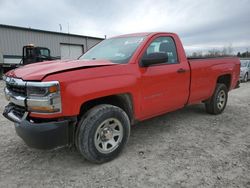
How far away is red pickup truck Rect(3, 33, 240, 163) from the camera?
2.68 m

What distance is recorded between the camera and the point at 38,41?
23.2 meters

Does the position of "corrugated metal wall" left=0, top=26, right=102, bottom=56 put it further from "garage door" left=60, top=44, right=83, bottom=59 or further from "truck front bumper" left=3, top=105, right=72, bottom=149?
"truck front bumper" left=3, top=105, right=72, bottom=149

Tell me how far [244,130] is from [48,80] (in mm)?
3970

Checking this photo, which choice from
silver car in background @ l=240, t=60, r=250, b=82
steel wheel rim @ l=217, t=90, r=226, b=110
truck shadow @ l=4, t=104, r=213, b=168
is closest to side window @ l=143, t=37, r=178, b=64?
truck shadow @ l=4, t=104, r=213, b=168

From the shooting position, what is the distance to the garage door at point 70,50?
2582 cm

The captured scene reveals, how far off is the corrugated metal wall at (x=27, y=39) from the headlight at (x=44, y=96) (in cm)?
2055

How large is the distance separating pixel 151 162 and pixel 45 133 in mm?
1527

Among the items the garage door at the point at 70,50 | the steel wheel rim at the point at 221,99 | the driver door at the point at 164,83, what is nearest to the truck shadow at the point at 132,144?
the steel wheel rim at the point at 221,99

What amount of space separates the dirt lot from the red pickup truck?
333 mm

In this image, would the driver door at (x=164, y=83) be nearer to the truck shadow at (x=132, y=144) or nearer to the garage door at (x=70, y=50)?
the truck shadow at (x=132, y=144)

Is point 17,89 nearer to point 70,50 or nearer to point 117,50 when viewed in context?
point 117,50

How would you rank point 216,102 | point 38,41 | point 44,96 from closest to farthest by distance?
point 44,96
point 216,102
point 38,41

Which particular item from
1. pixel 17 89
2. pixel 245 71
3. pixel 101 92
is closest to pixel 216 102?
pixel 101 92

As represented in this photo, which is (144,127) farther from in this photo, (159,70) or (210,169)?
(210,169)
